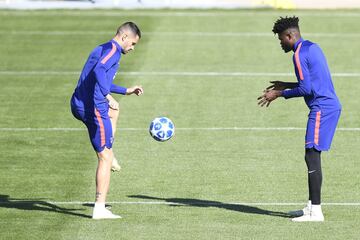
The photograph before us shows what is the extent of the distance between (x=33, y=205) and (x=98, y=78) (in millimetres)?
2125

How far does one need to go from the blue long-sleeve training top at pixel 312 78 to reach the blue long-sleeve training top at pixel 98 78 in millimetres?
2069

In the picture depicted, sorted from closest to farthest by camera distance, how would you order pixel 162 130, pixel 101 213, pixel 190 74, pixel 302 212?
pixel 101 213 → pixel 302 212 → pixel 162 130 → pixel 190 74

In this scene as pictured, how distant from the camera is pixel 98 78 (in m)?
→ 13.8

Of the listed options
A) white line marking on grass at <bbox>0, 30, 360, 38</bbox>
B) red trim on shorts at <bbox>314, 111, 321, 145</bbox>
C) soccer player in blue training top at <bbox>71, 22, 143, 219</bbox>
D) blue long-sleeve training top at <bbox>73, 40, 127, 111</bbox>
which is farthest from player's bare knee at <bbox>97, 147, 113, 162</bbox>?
white line marking on grass at <bbox>0, 30, 360, 38</bbox>

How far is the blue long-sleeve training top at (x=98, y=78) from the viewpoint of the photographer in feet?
45.3

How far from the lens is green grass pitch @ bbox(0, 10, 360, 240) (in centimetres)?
1399

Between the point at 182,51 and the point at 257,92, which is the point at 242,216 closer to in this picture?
the point at 257,92

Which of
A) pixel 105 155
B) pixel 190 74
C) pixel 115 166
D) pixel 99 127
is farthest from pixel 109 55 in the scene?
pixel 190 74

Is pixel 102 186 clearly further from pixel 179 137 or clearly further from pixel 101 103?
pixel 179 137

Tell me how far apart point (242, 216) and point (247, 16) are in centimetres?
2046

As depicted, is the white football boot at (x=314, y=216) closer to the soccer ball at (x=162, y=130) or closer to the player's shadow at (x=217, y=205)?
the player's shadow at (x=217, y=205)

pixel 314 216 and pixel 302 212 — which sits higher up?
pixel 302 212

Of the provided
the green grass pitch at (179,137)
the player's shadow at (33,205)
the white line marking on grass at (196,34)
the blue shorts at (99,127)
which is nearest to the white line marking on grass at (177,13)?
the green grass pitch at (179,137)

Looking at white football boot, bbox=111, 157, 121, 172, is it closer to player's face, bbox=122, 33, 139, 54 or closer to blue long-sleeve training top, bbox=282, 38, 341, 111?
player's face, bbox=122, 33, 139, 54
